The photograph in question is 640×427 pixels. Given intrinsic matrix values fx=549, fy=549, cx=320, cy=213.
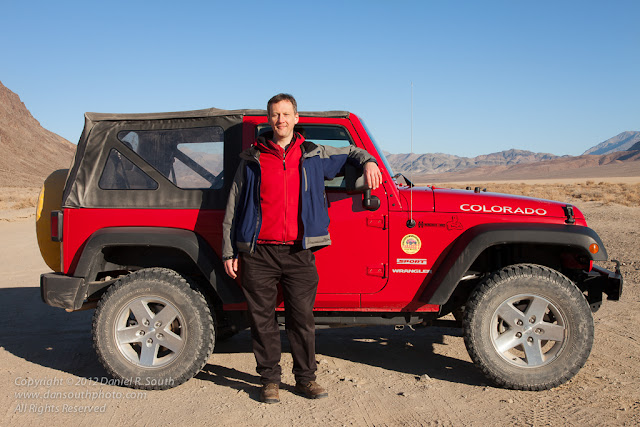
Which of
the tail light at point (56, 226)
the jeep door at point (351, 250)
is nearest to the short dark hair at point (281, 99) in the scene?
the jeep door at point (351, 250)

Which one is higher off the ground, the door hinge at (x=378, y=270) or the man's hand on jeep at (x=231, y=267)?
the man's hand on jeep at (x=231, y=267)

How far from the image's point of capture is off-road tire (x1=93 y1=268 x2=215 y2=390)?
4.09 m

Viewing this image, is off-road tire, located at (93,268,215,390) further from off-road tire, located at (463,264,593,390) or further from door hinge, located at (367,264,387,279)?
off-road tire, located at (463,264,593,390)

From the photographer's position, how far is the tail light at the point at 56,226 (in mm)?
4160

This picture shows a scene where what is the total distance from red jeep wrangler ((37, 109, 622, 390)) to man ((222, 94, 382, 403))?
0.27 meters

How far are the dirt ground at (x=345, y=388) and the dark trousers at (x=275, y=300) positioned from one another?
282 mm

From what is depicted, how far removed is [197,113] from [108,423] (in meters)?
2.27

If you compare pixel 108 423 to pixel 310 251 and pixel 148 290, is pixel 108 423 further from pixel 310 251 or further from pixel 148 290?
pixel 310 251

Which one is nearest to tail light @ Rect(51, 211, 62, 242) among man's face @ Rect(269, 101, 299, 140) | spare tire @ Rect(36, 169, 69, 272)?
spare tire @ Rect(36, 169, 69, 272)

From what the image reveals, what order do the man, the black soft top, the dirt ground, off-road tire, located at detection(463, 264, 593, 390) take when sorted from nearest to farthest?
the dirt ground < the man < off-road tire, located at detection(463, 264, 593, 390) < the black soft top

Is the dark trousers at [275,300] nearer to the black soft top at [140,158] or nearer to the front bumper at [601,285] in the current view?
the black soft top at [140,158]

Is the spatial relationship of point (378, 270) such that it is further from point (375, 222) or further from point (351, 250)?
point (375, 222)

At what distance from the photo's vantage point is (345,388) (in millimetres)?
4066

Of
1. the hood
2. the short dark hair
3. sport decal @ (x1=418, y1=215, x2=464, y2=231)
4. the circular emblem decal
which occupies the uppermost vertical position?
the short dark hair
